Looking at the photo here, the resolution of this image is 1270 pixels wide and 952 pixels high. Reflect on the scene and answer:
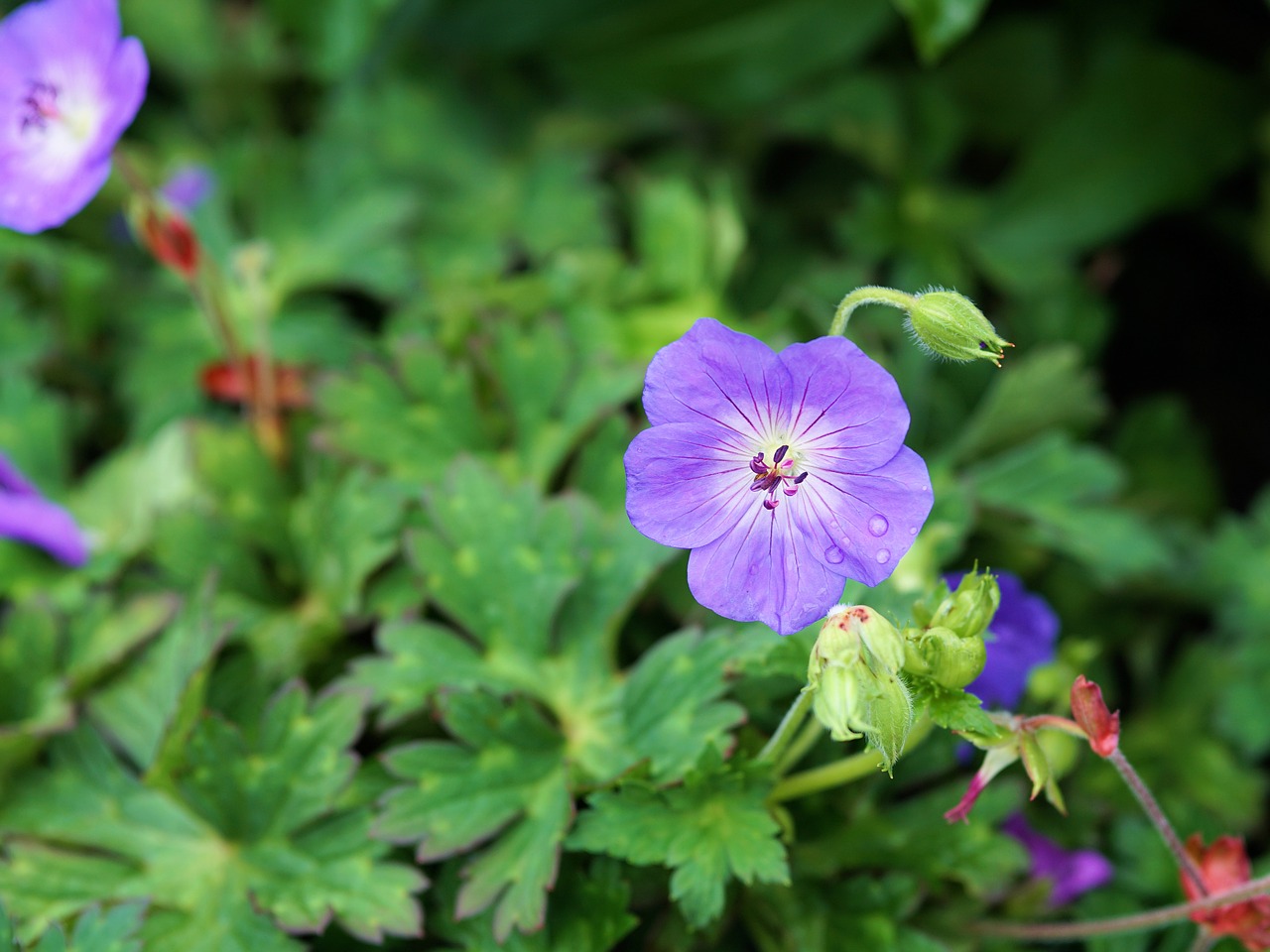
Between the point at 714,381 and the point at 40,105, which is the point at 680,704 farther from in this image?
the point at 40,105

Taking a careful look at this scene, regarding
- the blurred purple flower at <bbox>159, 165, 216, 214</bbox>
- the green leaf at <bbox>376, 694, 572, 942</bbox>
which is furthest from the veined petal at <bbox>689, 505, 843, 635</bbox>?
the blurred purple flower at <bbox>159, 165, 216, 214</bbox>

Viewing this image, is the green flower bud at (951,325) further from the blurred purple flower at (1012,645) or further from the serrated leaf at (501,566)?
the serrated leaf at (501,566)

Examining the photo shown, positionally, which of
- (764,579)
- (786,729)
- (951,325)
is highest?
(951,325)

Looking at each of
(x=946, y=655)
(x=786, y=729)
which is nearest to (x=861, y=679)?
(x=946, y=655)

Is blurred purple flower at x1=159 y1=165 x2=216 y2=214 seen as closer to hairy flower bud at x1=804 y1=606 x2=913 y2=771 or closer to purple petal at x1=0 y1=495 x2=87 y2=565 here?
purple petal at x1=0 y1=495 x2=87 y2=565

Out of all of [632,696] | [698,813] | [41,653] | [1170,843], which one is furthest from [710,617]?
[41,653]

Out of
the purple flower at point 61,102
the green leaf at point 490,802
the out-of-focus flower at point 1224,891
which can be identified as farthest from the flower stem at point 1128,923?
the purple flower at point 61,102

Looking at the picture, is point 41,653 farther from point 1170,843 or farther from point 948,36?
point 948,36
